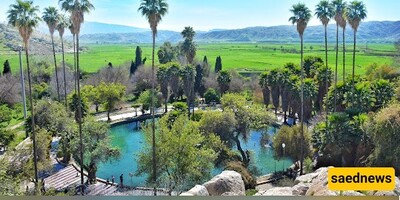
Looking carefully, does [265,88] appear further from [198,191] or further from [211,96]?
[198,191]

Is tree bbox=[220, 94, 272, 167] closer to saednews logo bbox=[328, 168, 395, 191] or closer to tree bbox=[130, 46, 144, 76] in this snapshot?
tree bbox=[130, 46, 144, 76]

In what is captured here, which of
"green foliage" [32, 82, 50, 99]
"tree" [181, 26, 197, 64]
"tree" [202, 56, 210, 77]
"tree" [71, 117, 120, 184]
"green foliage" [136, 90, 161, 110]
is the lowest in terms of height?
"tree" [71, 117, 120, 184]

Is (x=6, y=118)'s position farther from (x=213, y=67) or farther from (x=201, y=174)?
(x=213, y=67)

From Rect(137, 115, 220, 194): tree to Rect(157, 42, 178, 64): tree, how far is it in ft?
28.2

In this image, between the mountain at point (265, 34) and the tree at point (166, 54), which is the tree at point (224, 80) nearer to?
the tree at point (166, 54)

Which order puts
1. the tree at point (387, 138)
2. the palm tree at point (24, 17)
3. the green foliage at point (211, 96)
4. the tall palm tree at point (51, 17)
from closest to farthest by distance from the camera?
the palm tree at point (24, 17) < the tree at point (387, 138) < the tall palm tree at point (51, 17) < the green foliage at point (211, 96)

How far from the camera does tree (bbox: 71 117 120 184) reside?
486 inches

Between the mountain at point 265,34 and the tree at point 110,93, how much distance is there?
4.37m

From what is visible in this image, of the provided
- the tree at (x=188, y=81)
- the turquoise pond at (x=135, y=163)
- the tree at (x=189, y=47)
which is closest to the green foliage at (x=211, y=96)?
the tree at (x=188, y=81)

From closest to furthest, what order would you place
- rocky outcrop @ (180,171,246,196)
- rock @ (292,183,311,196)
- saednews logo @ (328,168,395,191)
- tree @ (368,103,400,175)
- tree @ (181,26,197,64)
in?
saednews logo @ (328,168,395,191), rock @ (292,183,311,196), rocky outcrop @ (180,171,246,196), tree @ (368,103,400,175), tree @ (181,26,197,64)

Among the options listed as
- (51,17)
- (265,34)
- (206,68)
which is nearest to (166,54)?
(206,68)

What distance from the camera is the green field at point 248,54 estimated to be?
11.7m

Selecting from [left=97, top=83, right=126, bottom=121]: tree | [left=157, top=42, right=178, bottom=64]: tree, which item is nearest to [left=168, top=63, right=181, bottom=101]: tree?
[left=157, top=42, right=178, bottom=64]: tree

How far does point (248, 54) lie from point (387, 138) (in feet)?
24.0
